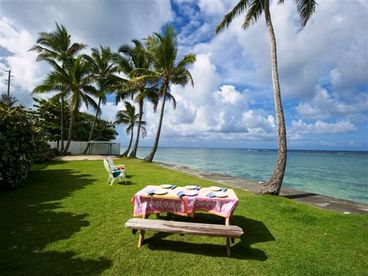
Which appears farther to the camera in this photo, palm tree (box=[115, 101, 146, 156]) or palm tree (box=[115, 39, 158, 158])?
palm tree (box=[115, 101, 146, 156])

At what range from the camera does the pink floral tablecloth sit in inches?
171

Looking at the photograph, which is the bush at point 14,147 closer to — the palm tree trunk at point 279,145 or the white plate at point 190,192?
the white plate at point 190,192

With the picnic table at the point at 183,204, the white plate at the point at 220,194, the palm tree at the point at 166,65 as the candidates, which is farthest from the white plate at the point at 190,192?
the palm tree at the point at 166,65

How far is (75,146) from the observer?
86.8 feet

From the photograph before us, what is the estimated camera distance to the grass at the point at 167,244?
3383mm

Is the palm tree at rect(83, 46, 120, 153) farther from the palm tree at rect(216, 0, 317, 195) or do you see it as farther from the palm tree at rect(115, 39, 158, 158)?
the palm tree at rect(216, 0, 317, 195)

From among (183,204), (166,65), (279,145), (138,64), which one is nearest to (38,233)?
(183,204)

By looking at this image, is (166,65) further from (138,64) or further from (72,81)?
(72,81)

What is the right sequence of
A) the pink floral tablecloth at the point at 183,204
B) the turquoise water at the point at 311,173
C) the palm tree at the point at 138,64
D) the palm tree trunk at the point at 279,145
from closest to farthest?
the pink floral tablecloth at the point at 183,204 → the palm tree trunk at the point at 279,145 → the turquoise water at the point at 311,173 → the palm tree at the point at 138,64

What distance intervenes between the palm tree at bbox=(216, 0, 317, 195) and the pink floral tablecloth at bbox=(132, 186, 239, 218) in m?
4.13

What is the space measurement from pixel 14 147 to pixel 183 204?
695cm

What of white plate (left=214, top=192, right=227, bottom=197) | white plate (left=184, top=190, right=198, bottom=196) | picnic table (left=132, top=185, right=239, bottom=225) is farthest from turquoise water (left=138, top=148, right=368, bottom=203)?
white plate (left=184, top=190, right=198, bottom=196)

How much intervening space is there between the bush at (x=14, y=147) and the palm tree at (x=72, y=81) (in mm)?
13154

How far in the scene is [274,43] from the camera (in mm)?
8617
